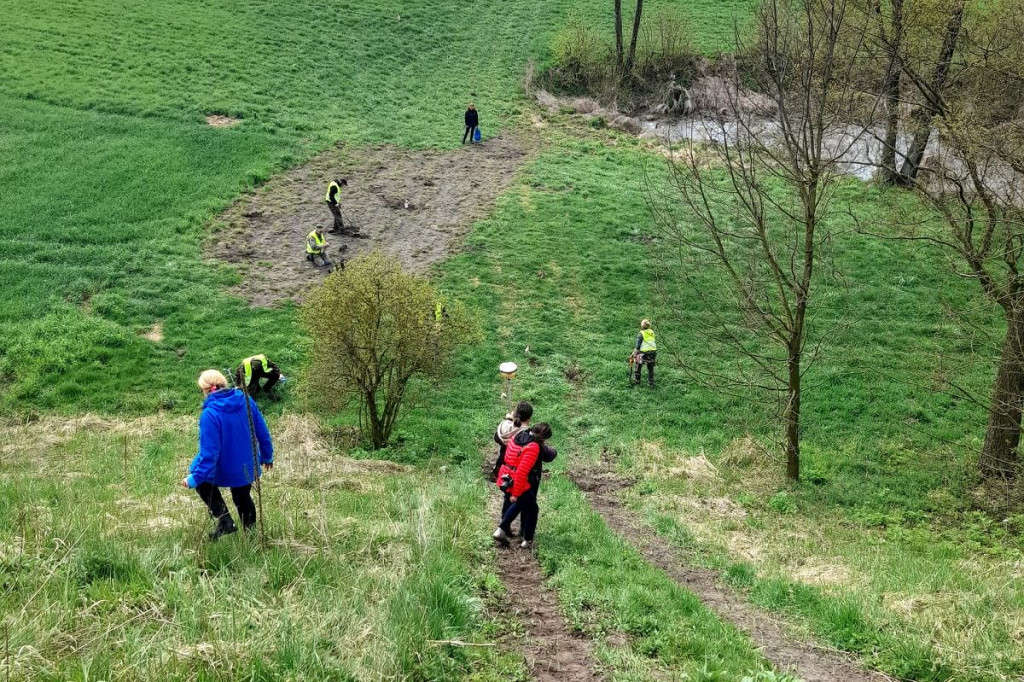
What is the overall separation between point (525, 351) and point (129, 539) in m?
13.2

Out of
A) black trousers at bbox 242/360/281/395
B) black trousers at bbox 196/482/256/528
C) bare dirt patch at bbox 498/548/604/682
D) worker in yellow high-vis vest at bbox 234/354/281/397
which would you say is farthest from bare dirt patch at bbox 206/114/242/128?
bare dirt patch at bbox 498/548/604/682

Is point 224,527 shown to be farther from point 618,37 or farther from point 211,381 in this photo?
point 618,37

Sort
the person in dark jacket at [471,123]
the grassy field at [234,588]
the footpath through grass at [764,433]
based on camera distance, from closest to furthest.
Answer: the grassy field at [234,588]
the footpath through grass at [764,433]
the person in dark jacket at [471,123]

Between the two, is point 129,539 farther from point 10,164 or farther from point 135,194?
point 10,164

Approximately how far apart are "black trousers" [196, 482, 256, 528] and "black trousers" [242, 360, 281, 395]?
910cm

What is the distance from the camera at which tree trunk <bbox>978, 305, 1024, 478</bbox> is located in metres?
12.1

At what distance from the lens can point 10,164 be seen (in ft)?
77.5

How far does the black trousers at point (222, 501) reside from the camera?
676 cm

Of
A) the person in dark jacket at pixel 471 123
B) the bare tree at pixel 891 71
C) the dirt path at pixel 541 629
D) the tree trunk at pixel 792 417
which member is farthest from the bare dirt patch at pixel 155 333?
the bare tree at pixel 891 71

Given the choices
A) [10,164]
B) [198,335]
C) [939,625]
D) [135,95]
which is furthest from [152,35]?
[939,625]

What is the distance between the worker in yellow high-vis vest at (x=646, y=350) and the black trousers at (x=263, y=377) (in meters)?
8.28

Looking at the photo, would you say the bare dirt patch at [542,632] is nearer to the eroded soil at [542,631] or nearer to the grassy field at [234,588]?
the eroded soil at [542,631]

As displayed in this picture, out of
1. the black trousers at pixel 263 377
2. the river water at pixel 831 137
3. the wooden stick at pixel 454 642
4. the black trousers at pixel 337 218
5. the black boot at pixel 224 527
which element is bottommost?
the black trousers at pixel 263 377

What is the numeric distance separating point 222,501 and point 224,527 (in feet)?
0.82
